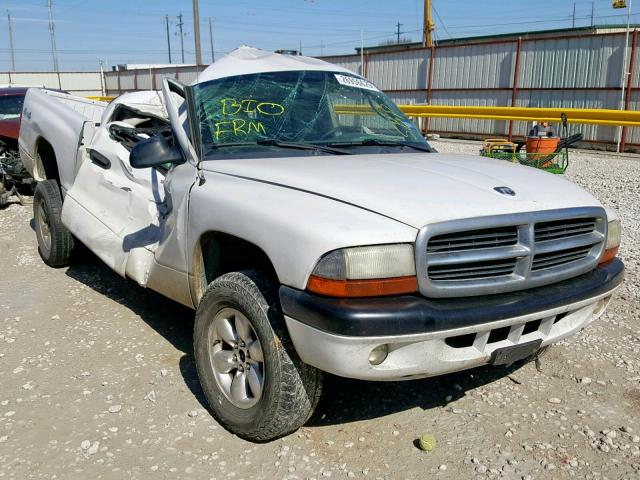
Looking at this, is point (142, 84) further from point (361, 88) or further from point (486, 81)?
point (361, 88)

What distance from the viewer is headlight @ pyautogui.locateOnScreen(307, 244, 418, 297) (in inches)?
103

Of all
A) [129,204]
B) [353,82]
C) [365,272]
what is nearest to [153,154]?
[129,204]

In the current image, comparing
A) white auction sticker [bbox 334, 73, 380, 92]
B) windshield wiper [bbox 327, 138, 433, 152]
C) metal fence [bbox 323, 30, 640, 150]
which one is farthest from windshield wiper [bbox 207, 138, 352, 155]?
metal fence [bbox 323, 30, 640, 150]

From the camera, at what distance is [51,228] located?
19.2 ft

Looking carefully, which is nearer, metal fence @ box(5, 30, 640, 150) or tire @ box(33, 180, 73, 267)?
tire @ box(33, 180, 73, 267)

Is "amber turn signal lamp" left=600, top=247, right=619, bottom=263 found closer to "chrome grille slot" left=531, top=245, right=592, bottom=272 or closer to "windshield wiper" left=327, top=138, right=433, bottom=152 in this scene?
"chrome grille slot" left=531, top=245, right=592, bottom=272

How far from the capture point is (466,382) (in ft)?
12.6

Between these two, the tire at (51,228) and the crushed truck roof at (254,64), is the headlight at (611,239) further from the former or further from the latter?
the tire at (51,228)

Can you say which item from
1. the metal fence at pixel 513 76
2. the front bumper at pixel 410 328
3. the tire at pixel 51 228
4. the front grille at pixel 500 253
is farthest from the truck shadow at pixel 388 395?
the metal fence at pixel 513 76

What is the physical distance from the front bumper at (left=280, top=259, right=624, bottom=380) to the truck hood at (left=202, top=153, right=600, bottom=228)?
38 cm

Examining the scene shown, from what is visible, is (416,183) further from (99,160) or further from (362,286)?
(99,160)

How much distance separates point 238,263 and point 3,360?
1836 mm

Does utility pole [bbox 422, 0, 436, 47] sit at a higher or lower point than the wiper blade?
higher

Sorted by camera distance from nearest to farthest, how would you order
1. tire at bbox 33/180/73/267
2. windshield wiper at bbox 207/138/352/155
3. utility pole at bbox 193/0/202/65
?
windshield wiper at bbox 207/138/352/155, tire at bbox 33/180/73/267, utility pole at bbox 193/0/202/65
